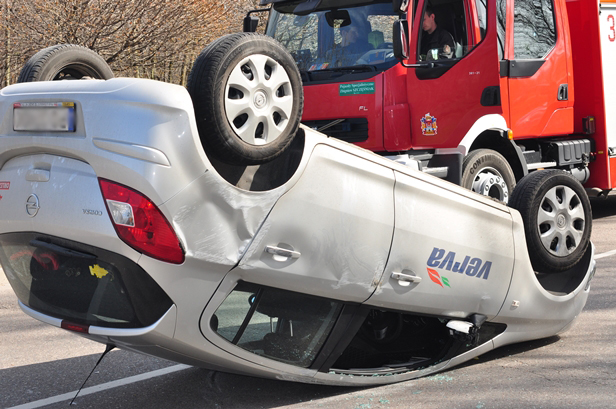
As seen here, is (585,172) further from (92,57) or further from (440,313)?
(92,57)

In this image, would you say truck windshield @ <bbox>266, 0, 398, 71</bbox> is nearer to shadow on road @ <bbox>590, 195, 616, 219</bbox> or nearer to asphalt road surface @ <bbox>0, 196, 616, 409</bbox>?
asphalt road surface @ <bbox>0, 196, 616, 409</bbox>

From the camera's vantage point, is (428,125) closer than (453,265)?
No

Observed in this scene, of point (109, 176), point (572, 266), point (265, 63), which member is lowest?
point (572, 266)

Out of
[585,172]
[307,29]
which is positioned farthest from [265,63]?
[585,172]

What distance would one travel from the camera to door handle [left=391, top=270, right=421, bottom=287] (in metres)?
3.44

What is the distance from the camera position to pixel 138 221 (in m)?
2.75

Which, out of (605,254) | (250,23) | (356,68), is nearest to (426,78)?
(356,68)

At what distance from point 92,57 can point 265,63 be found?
1.23 meters

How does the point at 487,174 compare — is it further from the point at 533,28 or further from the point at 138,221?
the point at 138,221

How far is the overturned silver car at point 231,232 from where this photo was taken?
2.76 metres

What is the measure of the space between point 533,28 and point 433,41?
154cm

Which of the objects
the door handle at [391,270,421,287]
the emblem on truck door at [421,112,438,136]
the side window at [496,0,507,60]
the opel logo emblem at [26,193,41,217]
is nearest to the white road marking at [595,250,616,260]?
the emblem on truck door at [421,112,438,136]

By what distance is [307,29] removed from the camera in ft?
25.9

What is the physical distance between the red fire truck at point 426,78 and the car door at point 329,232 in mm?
3726
